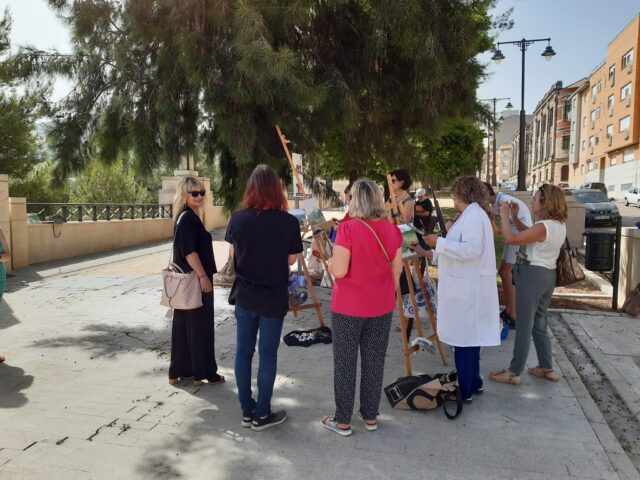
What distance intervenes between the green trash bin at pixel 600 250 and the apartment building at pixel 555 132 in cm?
6028

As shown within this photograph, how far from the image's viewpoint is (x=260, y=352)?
3629mm

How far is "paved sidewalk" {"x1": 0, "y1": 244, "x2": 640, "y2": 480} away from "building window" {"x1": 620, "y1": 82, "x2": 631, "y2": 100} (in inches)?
1818

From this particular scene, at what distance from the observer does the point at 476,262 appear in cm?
380

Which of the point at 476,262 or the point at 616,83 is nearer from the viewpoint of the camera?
the point at 476,262

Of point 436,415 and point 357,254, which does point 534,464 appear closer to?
point 436,415

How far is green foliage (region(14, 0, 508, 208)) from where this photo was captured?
5953 millimetres

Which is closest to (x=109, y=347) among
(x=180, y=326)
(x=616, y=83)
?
(x=180, y=326)


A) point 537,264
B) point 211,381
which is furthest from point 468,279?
point 211,381

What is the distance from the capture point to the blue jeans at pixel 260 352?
11.7ft

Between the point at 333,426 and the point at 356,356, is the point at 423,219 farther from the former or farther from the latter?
the point at 333,426

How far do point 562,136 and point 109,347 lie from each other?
7198 centimetres

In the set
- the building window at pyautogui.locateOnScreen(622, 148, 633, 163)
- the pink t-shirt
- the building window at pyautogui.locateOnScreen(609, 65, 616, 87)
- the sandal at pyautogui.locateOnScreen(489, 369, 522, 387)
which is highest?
the building window at pyautogui.locateOnScreen(609, 65, 616, 87)

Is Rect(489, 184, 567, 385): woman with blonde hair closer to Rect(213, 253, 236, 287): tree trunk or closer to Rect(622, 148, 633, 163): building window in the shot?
Rect(213, 253, 236, 287): tree trunk

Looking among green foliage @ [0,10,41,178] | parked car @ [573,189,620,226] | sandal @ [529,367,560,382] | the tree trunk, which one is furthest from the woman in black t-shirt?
parked car @ [573,189,620,226]
